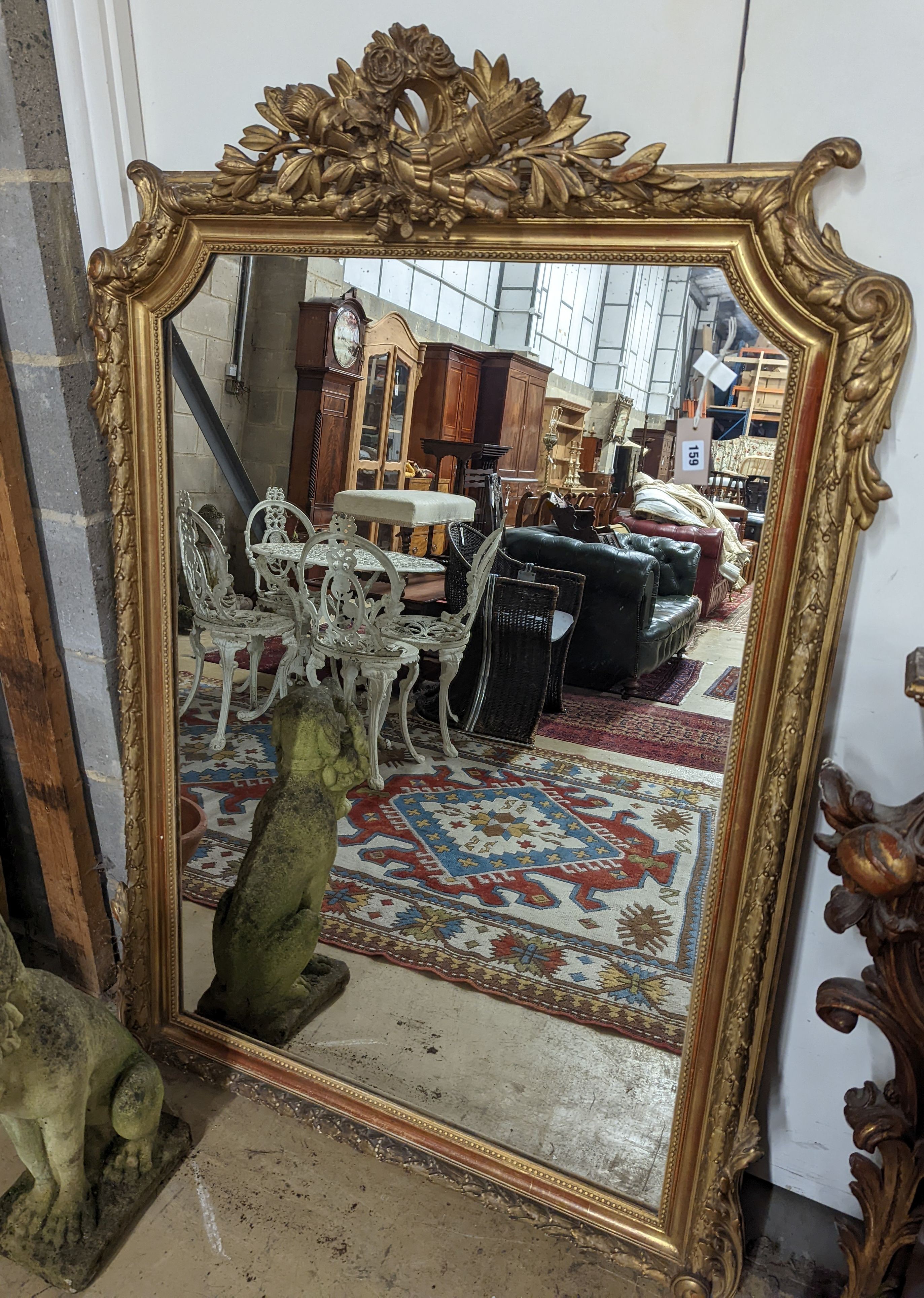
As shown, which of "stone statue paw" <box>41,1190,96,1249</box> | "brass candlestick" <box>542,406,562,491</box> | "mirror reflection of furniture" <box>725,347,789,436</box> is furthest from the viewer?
"stone statue paw" <box>41,1190,96,1249</box>

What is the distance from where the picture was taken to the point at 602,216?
115 centimetres

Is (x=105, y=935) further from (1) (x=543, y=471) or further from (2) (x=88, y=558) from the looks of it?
(1) (x=543, y=471)

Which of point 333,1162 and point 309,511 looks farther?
point 333,1162

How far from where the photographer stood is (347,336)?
145cm

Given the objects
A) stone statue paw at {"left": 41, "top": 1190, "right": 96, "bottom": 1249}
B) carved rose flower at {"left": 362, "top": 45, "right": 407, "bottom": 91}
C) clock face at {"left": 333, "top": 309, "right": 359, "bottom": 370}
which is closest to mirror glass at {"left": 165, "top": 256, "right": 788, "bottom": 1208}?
clock face at {"left": 333, "top": 309, "right": 359, "bottom": 370}

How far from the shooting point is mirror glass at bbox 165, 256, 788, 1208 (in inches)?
49.9

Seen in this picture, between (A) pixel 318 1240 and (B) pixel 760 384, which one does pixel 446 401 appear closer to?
(B) pixel 760 384

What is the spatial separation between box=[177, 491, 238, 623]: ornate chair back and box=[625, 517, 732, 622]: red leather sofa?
2.62 ft

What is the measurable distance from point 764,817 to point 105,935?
61.8 inches

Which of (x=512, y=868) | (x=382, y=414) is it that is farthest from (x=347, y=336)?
(x=512, y=868)

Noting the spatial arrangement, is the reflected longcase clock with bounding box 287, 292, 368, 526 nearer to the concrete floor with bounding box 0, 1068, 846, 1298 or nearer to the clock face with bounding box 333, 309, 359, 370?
the clock face with bounding box 333, 309, 359, 370

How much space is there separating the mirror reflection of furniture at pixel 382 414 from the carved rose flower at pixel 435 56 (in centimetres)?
37

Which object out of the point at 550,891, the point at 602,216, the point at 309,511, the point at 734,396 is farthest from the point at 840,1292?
the point at 602,216

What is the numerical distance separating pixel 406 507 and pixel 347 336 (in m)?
0.31
